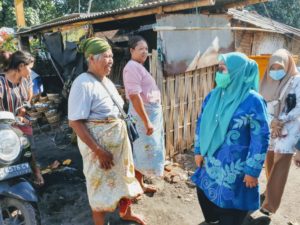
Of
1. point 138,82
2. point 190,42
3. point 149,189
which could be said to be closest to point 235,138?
point 138,82

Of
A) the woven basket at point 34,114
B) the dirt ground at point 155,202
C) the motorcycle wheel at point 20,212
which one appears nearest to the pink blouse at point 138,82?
the dirt ground at point 155,202

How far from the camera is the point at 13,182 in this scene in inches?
102

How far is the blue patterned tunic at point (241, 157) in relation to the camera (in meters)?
2.36

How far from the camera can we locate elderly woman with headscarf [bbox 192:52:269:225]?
2367mm

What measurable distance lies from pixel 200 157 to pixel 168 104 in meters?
2.24

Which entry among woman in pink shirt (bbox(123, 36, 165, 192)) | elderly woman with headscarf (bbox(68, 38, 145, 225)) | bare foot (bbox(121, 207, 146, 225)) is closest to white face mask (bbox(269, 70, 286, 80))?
woman in pink shirt (bbox(123, 36, 165, 192))

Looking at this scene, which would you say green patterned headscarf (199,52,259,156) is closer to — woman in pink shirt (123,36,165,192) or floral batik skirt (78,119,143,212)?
floral batik skirt (78,119,143,212)

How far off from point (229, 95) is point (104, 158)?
45.6 inches

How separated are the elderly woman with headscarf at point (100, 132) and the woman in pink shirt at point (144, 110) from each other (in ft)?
2.23

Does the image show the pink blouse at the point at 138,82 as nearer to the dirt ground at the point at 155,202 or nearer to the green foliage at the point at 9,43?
the dirt ground at the point at 155,202

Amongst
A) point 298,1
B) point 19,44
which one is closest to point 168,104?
point 19,44

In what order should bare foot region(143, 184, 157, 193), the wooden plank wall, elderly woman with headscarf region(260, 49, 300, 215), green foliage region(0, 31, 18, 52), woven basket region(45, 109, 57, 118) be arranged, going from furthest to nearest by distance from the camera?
1. green foliage region(0, 31, 18, 52)
2. woven basket region(45, 109, 57, 118)
3. the wooden plank wall
4. bare foot region(143, 184, 157, 193)
5. elderly woman with headscarf region(260, 49, 300, 215)

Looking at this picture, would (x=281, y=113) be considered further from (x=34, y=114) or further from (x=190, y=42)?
(x=34, y=114)

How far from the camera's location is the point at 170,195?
400 centimetres
